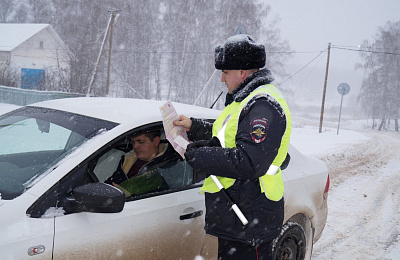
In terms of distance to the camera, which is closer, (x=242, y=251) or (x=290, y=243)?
(x=242, y=251)

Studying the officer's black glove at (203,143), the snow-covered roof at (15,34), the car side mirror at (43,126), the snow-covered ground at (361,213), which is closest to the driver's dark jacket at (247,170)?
the officer's black glove at (203,143)

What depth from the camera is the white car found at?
6.27 ft

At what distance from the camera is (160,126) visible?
2.59 m

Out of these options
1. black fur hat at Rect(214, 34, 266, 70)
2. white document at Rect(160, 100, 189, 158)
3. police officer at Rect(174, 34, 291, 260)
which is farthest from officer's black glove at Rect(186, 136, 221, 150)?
black fur hat at Rect(214, 34, 266, 70)

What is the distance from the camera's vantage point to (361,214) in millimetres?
5695

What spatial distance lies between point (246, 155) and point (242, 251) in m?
0.64

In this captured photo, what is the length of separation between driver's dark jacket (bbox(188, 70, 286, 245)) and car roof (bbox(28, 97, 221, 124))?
0.63 meters

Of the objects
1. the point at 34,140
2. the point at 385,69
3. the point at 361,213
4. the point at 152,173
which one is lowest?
the point at 361,213

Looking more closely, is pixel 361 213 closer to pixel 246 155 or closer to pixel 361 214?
pixel 361 214

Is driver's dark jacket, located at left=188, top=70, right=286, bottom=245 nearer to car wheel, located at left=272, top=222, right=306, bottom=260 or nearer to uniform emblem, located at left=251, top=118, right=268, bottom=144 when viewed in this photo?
uniform emblem, located at left=251, top=118, right=268, bottom=144

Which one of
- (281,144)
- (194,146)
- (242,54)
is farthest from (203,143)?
(242,54)

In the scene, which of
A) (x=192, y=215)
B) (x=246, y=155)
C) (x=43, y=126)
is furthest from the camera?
A: (x=43, y=126)

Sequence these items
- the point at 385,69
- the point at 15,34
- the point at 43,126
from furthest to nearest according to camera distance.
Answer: the point at 385,69
the point at 15,34
the point at 43,126

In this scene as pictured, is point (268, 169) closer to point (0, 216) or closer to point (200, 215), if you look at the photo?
point (200, 215)
